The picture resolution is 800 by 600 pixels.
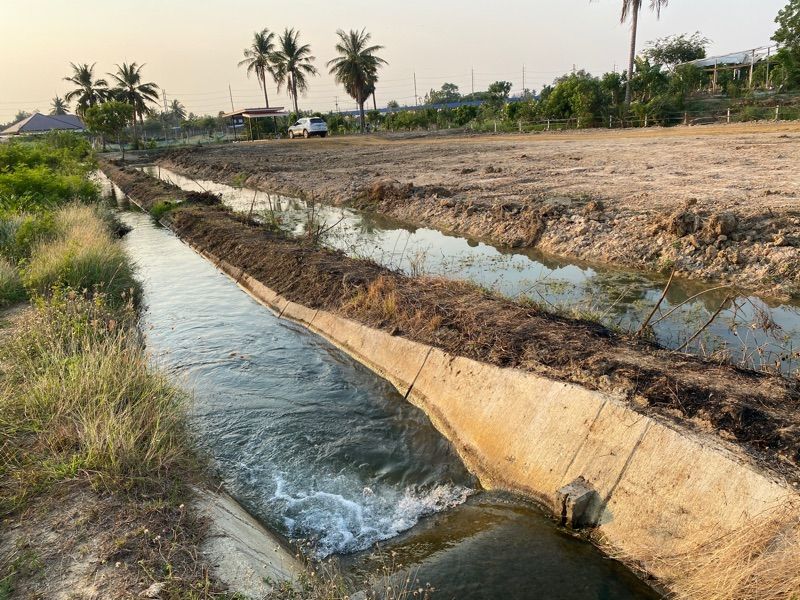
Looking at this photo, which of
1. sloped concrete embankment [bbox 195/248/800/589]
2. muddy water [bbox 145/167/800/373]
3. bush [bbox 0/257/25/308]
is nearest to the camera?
sloped concrete embankment [bbox 195/248/800/589]

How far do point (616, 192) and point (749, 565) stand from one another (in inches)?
556

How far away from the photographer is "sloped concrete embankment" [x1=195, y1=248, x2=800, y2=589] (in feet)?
15.0

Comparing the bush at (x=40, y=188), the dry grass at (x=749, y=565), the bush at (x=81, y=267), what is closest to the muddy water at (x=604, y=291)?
the dry grass at (x=749, y=565)

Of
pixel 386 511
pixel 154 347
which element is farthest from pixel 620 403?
pixel 154 347

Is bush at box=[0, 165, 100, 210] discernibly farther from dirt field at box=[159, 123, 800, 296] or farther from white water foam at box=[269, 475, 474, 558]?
white water foam at box=[269, 475, 474, 558]

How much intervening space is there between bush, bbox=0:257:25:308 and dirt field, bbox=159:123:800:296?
35.9 ft

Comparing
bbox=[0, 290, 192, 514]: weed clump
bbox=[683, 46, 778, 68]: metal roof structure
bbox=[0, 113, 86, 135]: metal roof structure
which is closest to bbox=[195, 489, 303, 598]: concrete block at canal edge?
bbox=[0, 290, 192, 514]: weed clump

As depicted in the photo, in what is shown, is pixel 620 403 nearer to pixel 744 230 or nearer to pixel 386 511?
pixel 386 511

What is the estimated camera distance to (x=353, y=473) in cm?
671

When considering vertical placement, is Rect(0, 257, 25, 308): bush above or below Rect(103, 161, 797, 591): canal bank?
above

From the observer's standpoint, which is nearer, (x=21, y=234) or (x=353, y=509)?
(x=353, y=509)

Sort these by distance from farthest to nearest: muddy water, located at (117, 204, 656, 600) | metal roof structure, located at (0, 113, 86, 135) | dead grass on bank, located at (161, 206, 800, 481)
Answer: metal roof structure, located at (0, 113, 86, 135) → dead grass on bank, located at (161, 206, 800, 481) → muddy water, located at (117, 204, 656, 600)

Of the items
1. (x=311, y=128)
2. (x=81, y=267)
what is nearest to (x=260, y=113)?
(x=311, y=128)

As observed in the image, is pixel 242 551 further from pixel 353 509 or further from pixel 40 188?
pixel 40 188
